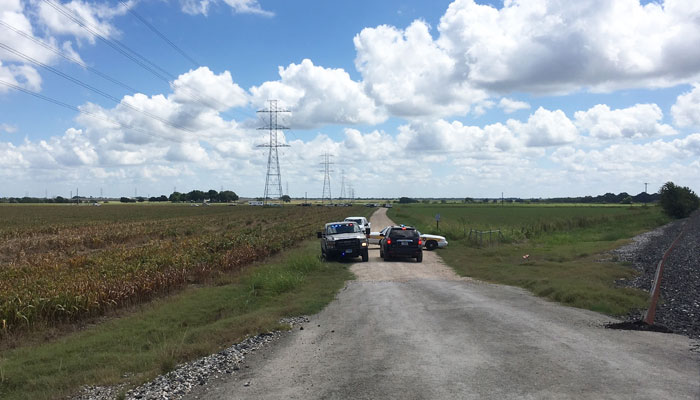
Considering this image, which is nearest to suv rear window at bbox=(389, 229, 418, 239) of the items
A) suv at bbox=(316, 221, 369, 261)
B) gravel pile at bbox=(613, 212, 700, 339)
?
suv at bbox=(316, 221, 369, 261)

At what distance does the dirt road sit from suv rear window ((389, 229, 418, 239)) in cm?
1266

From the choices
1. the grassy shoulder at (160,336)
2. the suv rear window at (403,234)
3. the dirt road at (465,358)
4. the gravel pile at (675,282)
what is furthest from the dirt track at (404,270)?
the gravel pile at (675,282)

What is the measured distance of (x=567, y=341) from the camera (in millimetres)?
9203

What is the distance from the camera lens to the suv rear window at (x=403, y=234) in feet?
86.3

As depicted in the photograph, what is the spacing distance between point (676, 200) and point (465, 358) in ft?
278

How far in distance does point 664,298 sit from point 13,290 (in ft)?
56.3

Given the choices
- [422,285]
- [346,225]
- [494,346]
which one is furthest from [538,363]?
[346,225]

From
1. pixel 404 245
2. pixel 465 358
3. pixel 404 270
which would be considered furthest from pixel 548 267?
pixel 465 358

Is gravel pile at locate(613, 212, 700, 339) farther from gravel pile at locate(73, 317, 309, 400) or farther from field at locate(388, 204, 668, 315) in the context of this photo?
gravel pile at locate(73, 317, 309, 400)

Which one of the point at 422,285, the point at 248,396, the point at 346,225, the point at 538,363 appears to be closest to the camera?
the point at 248,396

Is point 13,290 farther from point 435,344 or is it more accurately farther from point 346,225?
point 346,225

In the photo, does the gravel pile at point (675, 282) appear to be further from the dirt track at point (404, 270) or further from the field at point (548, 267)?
the dirt track at point (404, 270)

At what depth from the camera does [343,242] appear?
84.4 feet

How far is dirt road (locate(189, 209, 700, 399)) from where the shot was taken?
21.7 ft
